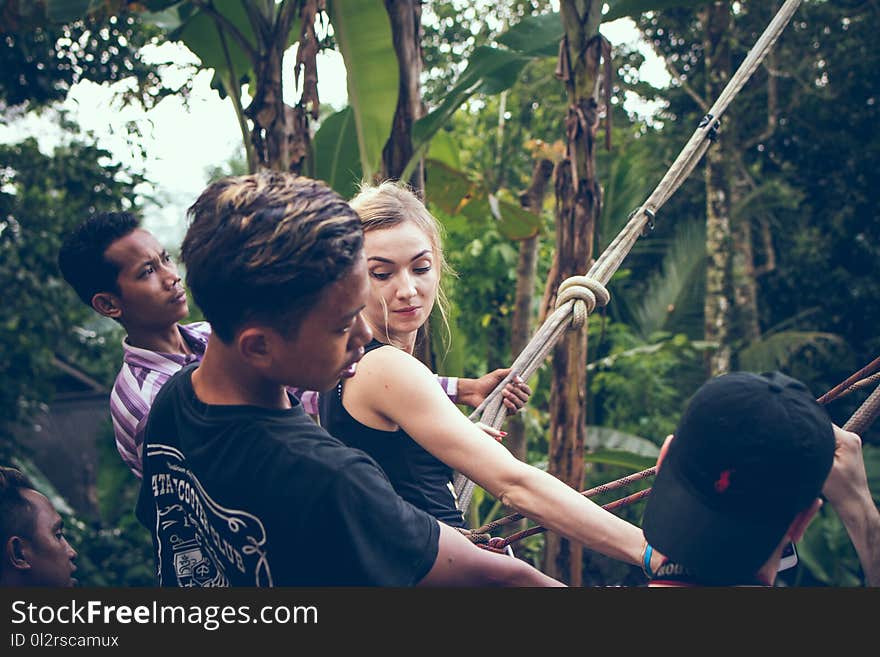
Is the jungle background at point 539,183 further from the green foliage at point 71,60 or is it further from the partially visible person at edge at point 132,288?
the partially visible person at edge at point 132,288

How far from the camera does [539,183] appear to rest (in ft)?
13.0

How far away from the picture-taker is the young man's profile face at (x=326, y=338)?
0.95m

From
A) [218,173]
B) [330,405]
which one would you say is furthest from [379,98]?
[218,173]

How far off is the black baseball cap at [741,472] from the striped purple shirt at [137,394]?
2.99 feet

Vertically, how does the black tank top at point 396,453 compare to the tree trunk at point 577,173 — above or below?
below

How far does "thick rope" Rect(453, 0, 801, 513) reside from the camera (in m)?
1.73

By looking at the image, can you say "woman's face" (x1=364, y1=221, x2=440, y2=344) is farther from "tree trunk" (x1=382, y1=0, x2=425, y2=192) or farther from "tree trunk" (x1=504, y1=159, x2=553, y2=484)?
"tree trunk" (x1=504, y1=159, x2=553, y2=484)

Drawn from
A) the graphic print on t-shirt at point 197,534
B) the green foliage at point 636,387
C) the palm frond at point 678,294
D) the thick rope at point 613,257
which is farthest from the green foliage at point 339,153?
the palm frond at point 678,294

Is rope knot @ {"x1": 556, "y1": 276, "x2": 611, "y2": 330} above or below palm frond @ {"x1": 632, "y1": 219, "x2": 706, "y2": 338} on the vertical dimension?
above

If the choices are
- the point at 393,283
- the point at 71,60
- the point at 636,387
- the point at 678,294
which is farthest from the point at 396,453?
the point at 678,294

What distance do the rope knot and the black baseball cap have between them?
814mm

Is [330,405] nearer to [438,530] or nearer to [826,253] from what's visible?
[438,530]

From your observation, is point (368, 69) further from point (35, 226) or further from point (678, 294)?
point (678, 294)

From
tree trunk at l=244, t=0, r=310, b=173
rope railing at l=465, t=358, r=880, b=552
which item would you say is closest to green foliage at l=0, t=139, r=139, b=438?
tree trunk at l=244, t=0, r=310, b=173
